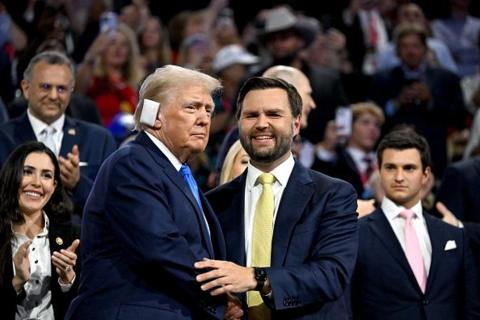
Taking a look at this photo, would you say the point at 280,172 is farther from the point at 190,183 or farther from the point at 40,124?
the point at 40,124

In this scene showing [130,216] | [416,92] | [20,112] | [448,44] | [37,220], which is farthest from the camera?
[448,44]

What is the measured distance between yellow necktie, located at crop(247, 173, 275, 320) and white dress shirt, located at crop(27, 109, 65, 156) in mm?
2141

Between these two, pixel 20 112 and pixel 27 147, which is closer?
pixel 27 147

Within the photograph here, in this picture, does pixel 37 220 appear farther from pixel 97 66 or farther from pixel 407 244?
pixel 97 66

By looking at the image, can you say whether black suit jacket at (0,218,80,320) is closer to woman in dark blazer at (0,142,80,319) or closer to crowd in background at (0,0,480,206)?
woman in dark blazer at (0,142,80,319)

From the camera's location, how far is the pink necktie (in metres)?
5.97

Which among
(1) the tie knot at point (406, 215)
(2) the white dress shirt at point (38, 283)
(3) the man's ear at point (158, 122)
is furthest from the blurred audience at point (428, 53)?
(3) the man's ear at point (158, 122)

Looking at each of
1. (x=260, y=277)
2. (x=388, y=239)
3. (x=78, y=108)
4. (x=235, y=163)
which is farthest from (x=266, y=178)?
(x=78, y=108)

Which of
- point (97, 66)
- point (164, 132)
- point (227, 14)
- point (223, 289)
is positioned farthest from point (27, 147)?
point (227, 14)

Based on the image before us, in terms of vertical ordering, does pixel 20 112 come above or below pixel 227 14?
below

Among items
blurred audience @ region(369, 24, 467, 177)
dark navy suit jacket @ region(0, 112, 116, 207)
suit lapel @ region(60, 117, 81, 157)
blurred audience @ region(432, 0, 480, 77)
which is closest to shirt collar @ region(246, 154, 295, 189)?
dark navy suit jacket @ region(0, 112, 116, 207)

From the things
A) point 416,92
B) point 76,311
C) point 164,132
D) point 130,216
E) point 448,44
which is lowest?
point 76,311

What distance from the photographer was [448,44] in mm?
12289

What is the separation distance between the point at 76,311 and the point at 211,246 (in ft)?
2.10
